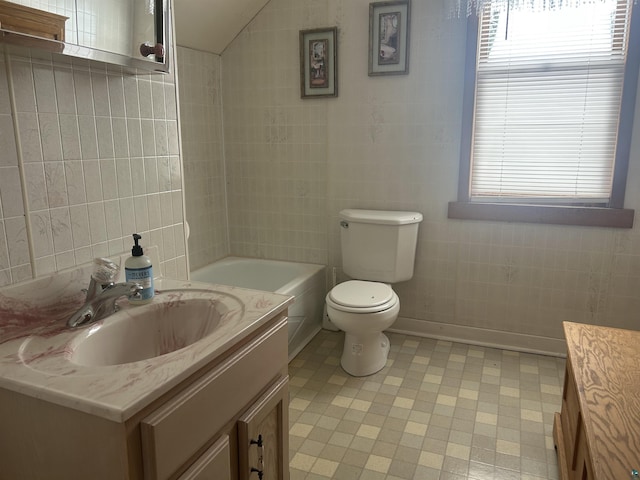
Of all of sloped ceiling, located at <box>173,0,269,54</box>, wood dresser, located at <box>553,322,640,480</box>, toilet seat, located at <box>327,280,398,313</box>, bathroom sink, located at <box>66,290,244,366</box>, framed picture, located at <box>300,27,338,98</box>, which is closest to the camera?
wood dresser, located at <box>553,322,640,480</box>

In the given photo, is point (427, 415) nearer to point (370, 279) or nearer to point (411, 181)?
point (370, 279)

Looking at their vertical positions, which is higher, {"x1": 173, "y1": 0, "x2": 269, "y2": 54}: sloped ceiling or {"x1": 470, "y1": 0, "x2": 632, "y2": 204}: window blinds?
{"x1": 173, "y1": 0, "x2": 269, "y2": 54}: sloped ceiling

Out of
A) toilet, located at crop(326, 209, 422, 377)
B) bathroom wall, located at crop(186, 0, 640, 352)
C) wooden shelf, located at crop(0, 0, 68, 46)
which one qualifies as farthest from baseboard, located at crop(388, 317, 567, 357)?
wooden shelf, located at crop(0, 0, 68, 46)

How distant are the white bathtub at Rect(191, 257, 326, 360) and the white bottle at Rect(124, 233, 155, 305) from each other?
1.35 meters

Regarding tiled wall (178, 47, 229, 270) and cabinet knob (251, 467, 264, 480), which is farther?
tiled wall (178, 47, 229, 270)

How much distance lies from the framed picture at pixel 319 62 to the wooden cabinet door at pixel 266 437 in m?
2.06

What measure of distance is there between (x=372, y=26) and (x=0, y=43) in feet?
7.07

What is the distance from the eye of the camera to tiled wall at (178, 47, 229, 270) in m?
2.89

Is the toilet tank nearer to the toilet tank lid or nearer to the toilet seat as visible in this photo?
the toilet tank lid

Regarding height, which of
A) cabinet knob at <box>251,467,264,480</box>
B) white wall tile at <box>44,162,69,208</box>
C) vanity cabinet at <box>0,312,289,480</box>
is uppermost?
white wall tile at <box>44,162,69,208</box>

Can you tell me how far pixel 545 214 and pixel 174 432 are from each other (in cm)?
234

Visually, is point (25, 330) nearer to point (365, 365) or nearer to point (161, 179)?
point (161, 179)

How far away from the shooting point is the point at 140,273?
1345 mm

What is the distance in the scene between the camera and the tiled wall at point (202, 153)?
2.89 m
